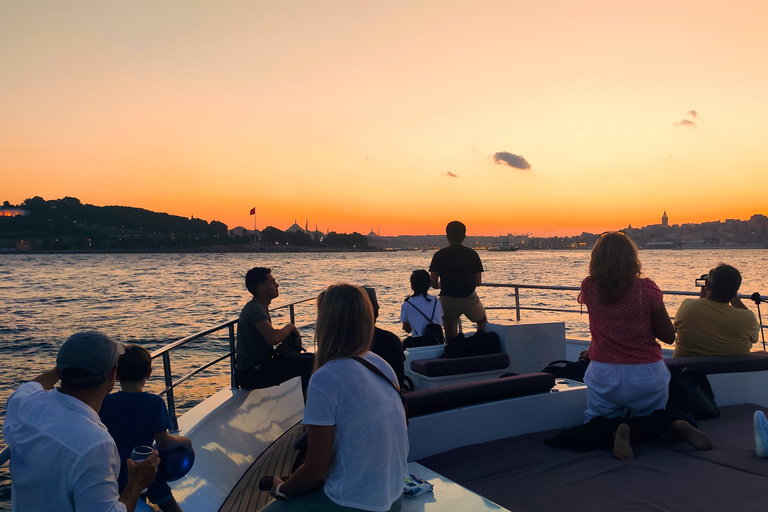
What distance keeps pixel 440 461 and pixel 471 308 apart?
2.75 m

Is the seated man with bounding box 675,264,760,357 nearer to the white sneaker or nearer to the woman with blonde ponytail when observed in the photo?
the white sneaker

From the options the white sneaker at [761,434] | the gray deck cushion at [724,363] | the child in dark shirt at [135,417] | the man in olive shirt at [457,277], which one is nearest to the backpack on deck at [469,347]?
the man in olive shirt at [457,277]

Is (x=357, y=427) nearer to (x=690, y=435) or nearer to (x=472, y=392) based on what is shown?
(x=472, y=392)

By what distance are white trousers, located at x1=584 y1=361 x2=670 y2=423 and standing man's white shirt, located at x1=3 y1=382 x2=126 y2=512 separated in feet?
8.19

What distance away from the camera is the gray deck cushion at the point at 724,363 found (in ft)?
11.7

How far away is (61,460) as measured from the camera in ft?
4.37

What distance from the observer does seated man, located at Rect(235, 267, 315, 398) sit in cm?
400

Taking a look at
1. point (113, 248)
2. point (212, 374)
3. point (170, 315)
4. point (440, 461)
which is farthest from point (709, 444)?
point (113, 248)

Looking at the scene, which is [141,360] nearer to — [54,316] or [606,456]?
[606,456]

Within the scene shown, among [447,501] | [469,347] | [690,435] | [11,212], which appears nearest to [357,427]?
[447,501]

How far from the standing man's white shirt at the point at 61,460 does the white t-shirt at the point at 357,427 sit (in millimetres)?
590

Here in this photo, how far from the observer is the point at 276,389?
176 inches

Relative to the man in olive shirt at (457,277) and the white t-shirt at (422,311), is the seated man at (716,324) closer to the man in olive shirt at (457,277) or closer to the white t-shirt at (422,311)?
the man in olive shirt at (457,277)

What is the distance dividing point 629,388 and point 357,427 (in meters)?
1.88
